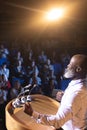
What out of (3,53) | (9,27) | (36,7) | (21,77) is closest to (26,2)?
(36,7)

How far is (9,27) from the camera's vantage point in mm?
2668

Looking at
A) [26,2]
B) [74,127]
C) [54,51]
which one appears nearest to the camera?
[74,127]

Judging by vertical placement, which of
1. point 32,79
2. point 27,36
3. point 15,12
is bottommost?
point 32,79

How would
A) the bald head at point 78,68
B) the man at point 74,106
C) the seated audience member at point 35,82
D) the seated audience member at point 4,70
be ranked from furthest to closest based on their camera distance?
the seated audience member at point 35,82 → the seated audience member at point 4,70 → the bald head at point 78,68 → the man at point 74,106

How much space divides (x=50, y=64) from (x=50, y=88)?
27 cm

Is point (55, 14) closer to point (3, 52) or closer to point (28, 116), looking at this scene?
point (3, 52)

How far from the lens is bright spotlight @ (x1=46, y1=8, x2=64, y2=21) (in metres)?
2.89

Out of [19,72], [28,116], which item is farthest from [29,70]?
[28,116]

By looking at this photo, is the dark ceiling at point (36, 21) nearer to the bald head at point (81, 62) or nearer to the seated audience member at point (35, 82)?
the seated audience member at point (35, 82)

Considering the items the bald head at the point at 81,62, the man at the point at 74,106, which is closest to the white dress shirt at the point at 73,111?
the man at the point at 74,106

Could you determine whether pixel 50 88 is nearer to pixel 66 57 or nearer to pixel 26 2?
pixel 66 57

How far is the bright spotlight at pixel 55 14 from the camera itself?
2895 mm

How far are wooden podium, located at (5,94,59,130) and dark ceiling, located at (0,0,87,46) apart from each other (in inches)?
34.9

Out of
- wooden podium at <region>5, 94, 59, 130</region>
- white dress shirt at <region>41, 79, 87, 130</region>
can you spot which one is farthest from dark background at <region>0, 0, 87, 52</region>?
white dress shirt at <region>41, 79, 87, 130</region>
